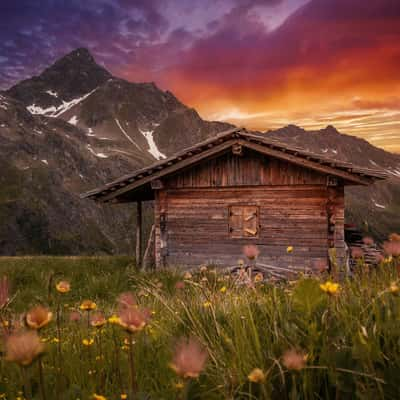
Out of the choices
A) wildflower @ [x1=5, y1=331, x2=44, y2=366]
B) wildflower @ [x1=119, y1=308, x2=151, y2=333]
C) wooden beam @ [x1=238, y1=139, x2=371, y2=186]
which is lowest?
wildflower @ [x1=5, y1=331, x2=44, y2=366]

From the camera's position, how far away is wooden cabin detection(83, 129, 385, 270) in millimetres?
13930

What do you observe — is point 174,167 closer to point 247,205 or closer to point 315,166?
point 247,205

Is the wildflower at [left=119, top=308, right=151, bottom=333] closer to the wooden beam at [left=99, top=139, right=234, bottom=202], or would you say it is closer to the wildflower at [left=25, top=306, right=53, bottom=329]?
the wildflower at [left=25, top=306, right=53, bottom=329]

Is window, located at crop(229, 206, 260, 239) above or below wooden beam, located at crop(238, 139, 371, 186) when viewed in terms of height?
below

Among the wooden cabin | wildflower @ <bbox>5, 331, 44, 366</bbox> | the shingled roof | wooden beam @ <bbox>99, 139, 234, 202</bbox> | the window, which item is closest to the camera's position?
wildflower @ <bbox>5, 331, 44, 366</bbox>

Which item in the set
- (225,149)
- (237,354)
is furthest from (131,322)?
(225,149)

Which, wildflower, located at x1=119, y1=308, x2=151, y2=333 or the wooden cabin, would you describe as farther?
the wooden cabin

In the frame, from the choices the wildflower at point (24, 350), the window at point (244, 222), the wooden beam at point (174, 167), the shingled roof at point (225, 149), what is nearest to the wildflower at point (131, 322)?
the wildflower at point (24, 350)

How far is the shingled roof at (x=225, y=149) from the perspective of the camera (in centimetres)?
1289

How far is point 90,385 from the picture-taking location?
6.81 feet

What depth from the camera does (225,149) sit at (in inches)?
565

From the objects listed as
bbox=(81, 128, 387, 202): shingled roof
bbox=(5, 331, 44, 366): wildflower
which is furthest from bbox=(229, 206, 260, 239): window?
bbox=(5, 331, 44, 366): wildflower

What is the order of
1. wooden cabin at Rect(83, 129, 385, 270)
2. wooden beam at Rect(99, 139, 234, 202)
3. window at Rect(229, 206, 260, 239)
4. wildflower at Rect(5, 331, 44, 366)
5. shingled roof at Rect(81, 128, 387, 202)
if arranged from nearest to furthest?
1. wildflower at Rect(5, 331, 44, 366)
2. shingled roof at Rect(81, 128, 387, 202)
3. wooden cabin at Rect(83, 129, 385, 270)
4. wooden beam at Rect(99, 139, 234, 202)
5. window at Rect(229, 206, 260, 239)

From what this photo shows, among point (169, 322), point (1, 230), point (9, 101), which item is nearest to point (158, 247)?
point (169, 322)
